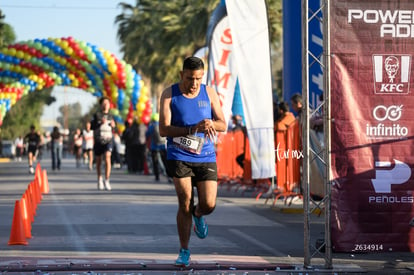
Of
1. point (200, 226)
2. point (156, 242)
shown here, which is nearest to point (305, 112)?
point (200, 226)

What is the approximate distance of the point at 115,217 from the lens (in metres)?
14.4

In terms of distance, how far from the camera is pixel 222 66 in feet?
66.0

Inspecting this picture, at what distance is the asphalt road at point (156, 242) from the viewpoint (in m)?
8.80

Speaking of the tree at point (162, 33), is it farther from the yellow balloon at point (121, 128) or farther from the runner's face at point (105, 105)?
the runner's face at point (105, 105)

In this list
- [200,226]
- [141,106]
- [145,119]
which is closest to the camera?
[200,226]

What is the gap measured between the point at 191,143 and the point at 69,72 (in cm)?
2932

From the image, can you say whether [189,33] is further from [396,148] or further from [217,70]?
[396,148]

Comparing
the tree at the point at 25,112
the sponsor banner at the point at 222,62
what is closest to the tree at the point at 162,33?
the tree at the point at 25,112

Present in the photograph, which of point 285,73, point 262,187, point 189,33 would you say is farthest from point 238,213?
point 189,33

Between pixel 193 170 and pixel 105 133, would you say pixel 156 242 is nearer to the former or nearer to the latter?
pixel 193 170

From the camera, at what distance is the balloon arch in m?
35.2

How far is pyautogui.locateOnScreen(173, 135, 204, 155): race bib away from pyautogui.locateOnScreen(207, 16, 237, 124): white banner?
35.1ft

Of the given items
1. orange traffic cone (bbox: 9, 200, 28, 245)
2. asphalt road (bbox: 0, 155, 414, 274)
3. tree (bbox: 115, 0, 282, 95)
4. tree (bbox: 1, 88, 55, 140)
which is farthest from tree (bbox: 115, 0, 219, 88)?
orange traffic cone (bbox: 9, 200, 28, 245)

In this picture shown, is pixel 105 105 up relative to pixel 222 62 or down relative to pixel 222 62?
down
